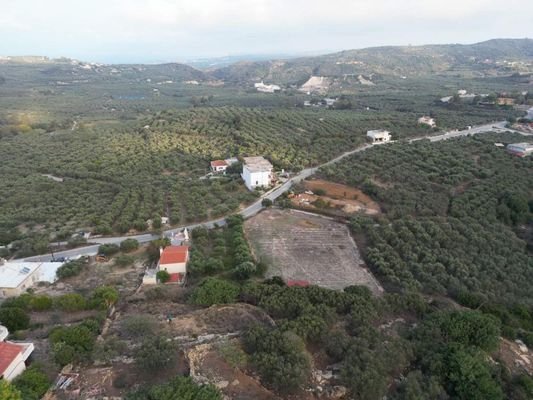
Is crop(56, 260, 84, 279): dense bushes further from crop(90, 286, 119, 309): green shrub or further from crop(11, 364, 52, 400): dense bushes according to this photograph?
crop(11, 364, 52, 400): dense bushes

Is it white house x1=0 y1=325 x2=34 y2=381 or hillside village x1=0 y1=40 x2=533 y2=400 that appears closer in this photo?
white house x1=0 y1=325 x2=34 y2=381

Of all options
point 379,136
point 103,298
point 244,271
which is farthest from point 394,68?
point 103,298

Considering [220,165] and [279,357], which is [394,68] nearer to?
[220,165]

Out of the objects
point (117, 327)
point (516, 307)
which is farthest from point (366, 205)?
point (117, 327)

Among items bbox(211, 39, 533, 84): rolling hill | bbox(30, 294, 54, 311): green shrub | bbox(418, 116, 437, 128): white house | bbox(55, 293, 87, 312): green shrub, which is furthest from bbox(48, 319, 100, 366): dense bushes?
bbox(211, 39, 533, 84): rolling hill

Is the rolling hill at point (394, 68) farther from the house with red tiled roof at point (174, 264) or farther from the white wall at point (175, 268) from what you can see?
the white wall at point (175, 268)
